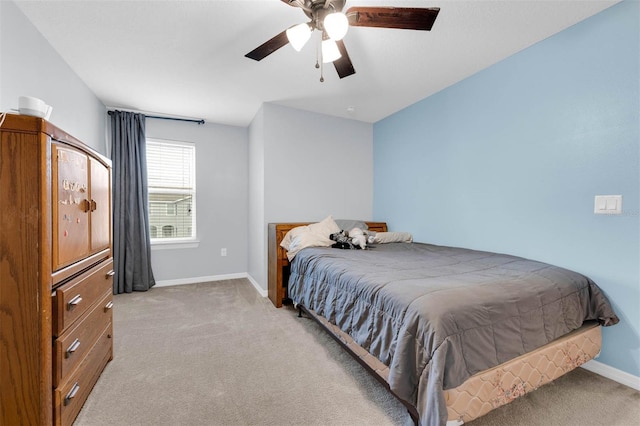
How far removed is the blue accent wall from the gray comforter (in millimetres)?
205

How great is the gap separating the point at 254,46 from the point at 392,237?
93.0 inches

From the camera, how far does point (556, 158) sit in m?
2.00

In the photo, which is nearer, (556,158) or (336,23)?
(336,23)

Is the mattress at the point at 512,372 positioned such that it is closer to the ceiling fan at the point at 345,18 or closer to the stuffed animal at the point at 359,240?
the stuffed animal at the point at 359,240

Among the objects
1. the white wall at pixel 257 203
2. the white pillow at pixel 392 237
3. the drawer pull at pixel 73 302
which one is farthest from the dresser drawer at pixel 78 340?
the white pillow at pixel 392 237

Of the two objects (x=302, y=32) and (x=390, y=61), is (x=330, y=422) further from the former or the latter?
(x=390, y=61)

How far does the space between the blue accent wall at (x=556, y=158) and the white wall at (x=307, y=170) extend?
1083 millimetres

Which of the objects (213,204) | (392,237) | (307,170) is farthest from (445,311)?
(213,204)

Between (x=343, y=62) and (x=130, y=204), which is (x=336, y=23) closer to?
(x=343, y=62)

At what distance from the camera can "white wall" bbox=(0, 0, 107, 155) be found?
163 cm

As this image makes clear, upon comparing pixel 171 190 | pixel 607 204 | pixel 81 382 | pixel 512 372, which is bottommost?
pixel 81 382

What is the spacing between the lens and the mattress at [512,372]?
1.14m

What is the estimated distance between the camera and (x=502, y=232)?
234cm

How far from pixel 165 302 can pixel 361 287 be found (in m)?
2.60
